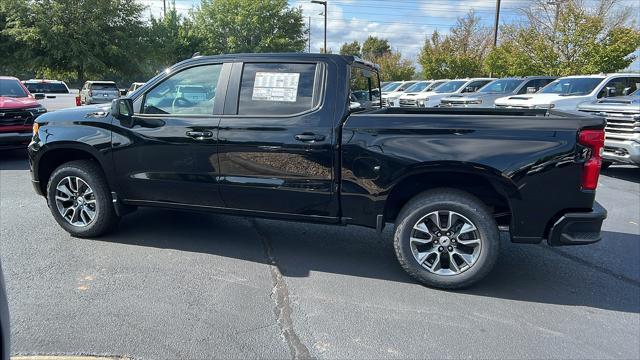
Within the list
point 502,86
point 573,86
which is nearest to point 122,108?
point 573,86

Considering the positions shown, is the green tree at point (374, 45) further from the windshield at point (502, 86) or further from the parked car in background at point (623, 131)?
the parked car in background at point (623, 131)

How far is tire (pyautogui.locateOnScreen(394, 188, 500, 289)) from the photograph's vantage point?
3830mm

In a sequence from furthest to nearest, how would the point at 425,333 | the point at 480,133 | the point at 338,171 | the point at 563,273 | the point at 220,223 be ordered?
the point at 220,223 → the point at 563,273 → the point at 338,171 → the point at 480,133 → the point at 425,333

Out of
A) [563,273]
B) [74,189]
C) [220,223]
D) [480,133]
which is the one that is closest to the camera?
[480,133]

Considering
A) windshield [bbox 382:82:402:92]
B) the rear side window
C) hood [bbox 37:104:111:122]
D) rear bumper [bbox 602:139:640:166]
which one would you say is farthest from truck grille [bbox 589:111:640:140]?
windshield [bbox 382:82:402:92]

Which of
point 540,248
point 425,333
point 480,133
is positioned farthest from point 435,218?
point 540,248

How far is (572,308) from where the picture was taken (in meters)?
3.73

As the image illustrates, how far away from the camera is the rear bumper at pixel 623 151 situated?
8375mm

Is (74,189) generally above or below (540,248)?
above

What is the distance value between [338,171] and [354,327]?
4.36ft

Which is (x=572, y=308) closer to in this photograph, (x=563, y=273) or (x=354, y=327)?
(x=563, y=273)

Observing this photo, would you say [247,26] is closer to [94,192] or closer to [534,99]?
[534,99]

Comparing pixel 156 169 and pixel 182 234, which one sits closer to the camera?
pixel 156 169

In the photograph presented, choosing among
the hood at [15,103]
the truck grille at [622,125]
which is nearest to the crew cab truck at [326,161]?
the truck grille at [622,125]
